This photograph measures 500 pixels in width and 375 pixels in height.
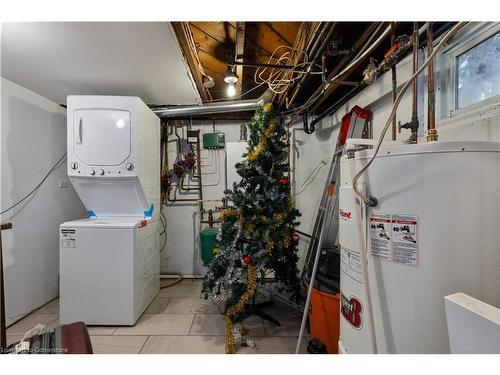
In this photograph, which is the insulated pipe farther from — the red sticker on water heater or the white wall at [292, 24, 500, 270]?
the red sticker on water heater

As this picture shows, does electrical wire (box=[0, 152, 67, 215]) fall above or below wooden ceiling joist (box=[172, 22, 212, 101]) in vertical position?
below

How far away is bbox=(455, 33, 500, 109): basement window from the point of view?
3.41 feet

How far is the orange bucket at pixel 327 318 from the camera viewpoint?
4.76 ft

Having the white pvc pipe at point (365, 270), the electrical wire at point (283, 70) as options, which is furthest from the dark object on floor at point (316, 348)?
the electrical wire at point (283, 70)

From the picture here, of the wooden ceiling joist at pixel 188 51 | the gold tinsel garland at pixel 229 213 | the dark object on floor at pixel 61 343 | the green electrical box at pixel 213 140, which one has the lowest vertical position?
the dark object on floor at pixel 61 343

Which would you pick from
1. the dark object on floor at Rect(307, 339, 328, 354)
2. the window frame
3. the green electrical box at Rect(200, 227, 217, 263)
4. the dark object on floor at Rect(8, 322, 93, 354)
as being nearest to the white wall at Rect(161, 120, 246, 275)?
the green electrical box at Rect(200, 227, 217, 263)

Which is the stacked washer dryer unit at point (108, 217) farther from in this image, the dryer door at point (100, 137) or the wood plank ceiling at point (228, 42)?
the wood plank ceiling at point (228, 42)

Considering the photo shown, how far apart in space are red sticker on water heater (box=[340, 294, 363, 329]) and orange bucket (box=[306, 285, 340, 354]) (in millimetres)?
414

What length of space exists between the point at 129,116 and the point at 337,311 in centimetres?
239

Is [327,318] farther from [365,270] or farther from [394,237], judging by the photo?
[394,237]

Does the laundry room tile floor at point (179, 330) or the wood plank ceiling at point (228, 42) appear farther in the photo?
the laundry room tile floor at point (179, 330)

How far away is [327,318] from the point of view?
148cm

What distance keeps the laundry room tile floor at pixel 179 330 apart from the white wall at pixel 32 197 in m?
0.26
